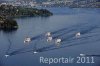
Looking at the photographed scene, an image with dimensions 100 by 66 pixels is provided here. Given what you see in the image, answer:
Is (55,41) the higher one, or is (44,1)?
(55,41)

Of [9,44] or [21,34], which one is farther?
[21,34]

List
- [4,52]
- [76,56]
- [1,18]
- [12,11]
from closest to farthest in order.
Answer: [76,56], [4,52], [1,18], [12,11]

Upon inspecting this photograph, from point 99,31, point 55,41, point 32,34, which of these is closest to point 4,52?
point 55,41

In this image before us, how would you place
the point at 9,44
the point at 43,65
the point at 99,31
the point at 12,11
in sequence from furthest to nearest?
the point at 12,11 < the point at 99,31 < the point at 9,44 < the point at 43,65

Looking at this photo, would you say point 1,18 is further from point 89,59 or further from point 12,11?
point 89,59

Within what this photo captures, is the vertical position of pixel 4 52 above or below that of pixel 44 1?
above

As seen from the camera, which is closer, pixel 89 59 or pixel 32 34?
pixel 89 59

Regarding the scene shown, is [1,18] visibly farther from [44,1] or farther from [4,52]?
[44,1]

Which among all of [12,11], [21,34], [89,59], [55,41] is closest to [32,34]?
[21,34]

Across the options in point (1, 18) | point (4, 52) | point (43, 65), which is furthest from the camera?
point (1, 18)
